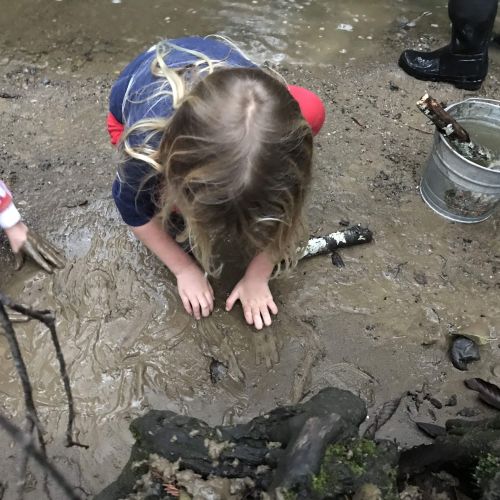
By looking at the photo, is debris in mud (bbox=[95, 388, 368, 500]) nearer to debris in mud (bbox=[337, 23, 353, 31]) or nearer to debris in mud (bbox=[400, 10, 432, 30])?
debris in mud (bbox=[337, 23, 353, 31])

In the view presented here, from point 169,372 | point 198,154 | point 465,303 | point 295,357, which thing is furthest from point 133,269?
point 465,303

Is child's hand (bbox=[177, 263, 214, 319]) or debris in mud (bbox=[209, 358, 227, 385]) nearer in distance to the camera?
debris in mud (bbox=[209, 358, 227, 385])

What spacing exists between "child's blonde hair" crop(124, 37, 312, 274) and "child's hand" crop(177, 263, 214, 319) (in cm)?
70

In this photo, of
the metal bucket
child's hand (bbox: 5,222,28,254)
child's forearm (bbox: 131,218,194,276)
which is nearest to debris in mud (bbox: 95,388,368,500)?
child's forearm (bbox: 131,218,194,276)

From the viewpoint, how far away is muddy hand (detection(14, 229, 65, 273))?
2.35m

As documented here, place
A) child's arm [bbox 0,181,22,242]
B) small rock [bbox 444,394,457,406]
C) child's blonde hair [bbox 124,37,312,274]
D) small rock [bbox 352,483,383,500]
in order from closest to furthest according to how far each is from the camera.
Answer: small rock [bbox 352,483,383,500], child's blonde hair [bbox 124,37,312,274], small rock [bbox 444,394,457,406], child's arm [bbox 0,181,22,242]

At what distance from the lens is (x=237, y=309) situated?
237 cm

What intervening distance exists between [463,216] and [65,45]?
101 inches

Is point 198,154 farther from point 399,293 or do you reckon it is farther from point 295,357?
point 399,293

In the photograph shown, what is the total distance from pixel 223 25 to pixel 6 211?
208 centimetres

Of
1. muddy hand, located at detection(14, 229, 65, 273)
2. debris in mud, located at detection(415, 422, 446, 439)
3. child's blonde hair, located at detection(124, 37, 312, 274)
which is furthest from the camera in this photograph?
muddy hand, located at detection(14, 229, 65, 273)

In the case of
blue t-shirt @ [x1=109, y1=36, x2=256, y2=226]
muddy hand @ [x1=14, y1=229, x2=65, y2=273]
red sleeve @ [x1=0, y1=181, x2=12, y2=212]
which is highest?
blue t-shirt @ [x1=109, y1=36, x2=256, y2=226]

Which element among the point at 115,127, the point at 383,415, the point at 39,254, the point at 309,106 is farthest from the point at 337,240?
the point at 39,254

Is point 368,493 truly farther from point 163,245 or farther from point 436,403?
point 163,245
